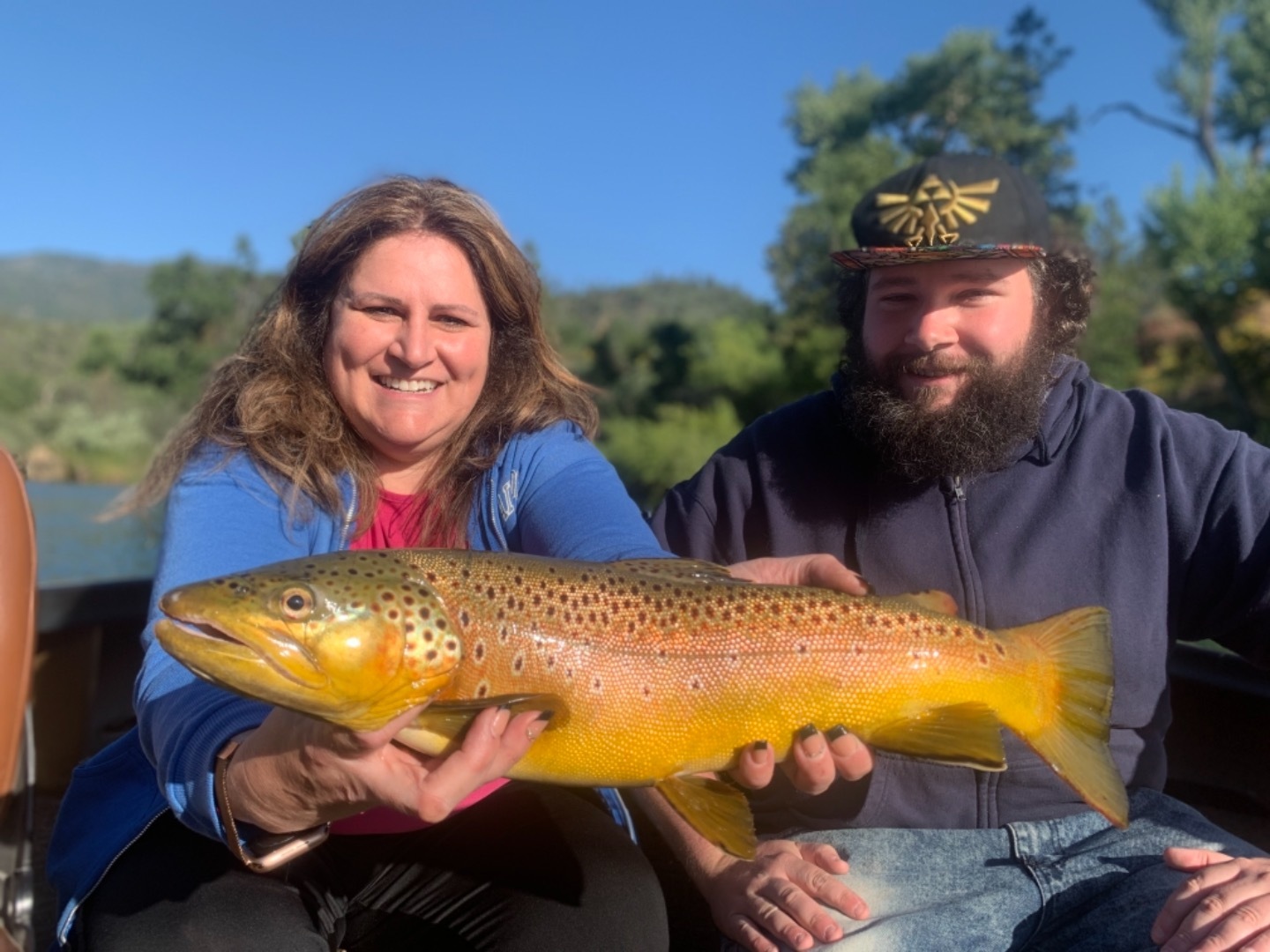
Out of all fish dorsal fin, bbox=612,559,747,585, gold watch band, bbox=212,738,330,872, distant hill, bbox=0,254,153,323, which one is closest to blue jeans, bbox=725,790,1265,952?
fish dorsal fin, bbox=612,559,747,585

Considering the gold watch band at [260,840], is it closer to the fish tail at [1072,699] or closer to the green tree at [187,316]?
the fish tail at [1072,699]

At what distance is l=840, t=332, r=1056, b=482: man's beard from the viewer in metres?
3.09

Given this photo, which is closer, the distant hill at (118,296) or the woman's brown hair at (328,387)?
the woman's brown hair at (328,387)

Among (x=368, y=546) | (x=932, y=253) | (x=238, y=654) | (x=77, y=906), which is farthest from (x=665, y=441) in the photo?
(x=238, y=654)

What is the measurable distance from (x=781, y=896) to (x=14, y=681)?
2030 mm

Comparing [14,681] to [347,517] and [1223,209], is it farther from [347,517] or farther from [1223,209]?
[1223,209]

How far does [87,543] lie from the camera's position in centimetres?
1200

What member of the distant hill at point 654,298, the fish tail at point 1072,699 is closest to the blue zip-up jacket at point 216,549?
the fish tail at point 1072,699

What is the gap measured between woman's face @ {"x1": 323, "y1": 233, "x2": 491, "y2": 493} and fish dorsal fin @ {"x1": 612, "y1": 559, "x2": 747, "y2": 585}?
2.54 ft

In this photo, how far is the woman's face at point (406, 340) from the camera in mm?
2797

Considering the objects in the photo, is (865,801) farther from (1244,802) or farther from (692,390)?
(692,390)

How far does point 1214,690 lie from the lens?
4.07 metres

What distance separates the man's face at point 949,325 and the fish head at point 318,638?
187 centimetres

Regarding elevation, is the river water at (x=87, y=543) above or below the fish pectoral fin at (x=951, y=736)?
below
